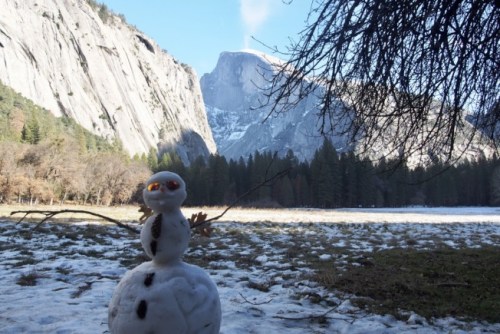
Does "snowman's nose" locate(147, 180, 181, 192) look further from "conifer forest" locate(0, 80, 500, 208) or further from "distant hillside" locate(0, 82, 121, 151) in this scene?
"distant hillside" locate(0, 82, 121, 151)

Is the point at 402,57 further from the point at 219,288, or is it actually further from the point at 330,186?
the point at 330,186

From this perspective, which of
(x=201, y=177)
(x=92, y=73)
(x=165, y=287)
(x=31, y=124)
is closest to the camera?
(x=165, y=287)

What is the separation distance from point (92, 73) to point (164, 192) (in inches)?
4255

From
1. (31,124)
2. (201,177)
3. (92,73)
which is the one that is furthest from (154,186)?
(92,73)

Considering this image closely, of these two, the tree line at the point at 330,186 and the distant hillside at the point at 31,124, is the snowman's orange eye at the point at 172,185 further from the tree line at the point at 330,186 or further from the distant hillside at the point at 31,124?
the distant hillside at the point at 31,124

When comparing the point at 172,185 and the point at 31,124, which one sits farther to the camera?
the point at 31,124

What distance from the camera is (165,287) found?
1.87m

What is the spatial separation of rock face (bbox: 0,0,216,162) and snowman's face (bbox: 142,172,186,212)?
92634 millimetres

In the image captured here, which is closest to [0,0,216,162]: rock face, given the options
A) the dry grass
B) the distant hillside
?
the distant hillside

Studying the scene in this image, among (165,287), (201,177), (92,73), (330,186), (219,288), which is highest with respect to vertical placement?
(92,73)

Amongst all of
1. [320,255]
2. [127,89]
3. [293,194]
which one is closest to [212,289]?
[320,255]

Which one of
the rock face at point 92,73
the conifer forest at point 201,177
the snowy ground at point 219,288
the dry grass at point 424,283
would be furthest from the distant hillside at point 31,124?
the dry grass at point 424,283

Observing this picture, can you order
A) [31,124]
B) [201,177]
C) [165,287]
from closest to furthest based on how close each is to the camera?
[165,287] < [31,124] < [201,177]

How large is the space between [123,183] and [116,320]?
5561 cm
